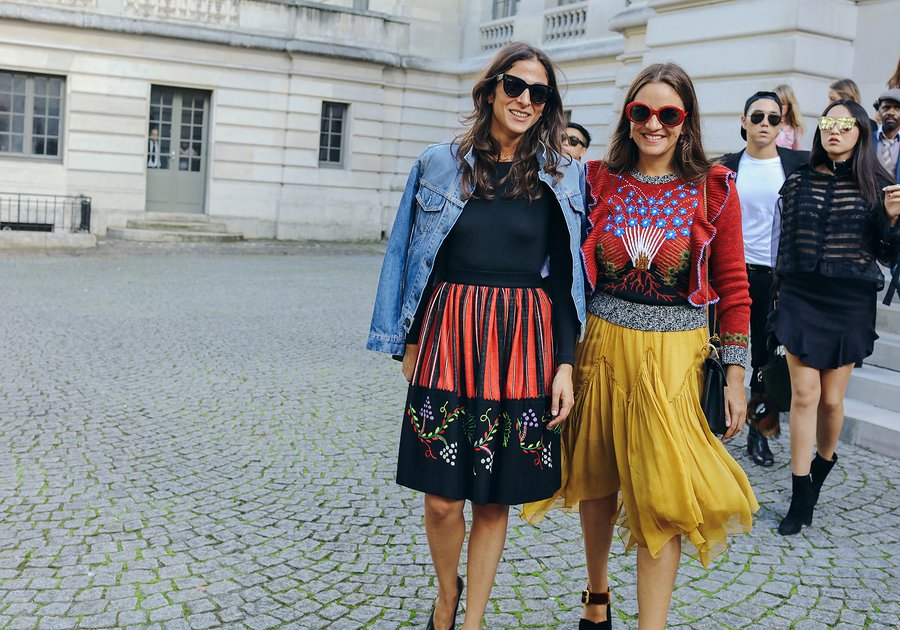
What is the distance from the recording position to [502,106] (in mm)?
3457

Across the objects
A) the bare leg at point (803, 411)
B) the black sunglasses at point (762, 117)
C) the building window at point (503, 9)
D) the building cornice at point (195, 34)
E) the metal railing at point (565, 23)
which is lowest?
the bare leg at point (803, 411)

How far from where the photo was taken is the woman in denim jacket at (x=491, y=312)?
342 centimetres

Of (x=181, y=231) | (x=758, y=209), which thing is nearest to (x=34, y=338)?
(x=758, y=209)

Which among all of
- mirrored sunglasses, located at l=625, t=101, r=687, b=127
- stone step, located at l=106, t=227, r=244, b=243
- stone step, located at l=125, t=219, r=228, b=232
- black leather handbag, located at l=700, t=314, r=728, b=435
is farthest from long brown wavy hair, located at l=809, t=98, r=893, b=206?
stone step, located at l=125, t=219, r=228, b=232

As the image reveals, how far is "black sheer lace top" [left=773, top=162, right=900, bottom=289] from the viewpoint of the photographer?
5.11 meters

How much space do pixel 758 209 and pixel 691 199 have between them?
9.71 ft

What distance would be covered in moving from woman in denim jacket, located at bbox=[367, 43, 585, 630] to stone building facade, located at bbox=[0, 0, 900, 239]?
15138 mm

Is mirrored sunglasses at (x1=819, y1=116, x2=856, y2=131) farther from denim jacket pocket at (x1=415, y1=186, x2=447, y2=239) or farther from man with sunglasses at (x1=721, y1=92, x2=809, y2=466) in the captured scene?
denim jacket pocket at (x1=415, y1=186, x2=447, y2=239)

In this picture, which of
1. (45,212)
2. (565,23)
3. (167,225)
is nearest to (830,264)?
(565,23)

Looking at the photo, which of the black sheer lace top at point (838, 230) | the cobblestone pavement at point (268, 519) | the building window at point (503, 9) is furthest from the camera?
the building window at point (503, 9)

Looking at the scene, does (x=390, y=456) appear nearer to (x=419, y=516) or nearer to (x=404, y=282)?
(x=419, y=516)

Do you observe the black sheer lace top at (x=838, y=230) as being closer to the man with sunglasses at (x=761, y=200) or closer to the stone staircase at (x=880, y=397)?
the man with sunglasses at (x=761, y=200)

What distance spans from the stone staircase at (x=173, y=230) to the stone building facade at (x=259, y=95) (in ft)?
1.17

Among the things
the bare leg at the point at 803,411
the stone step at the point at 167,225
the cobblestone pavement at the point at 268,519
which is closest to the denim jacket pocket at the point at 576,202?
the cobblestone pavement at the point at 268,519
